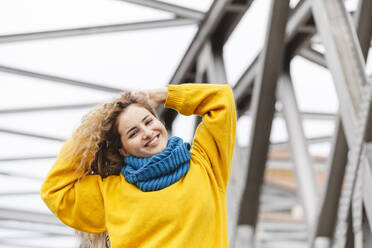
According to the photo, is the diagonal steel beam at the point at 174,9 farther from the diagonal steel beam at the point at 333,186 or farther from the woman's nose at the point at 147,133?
the woman's nose at the point at 147,133

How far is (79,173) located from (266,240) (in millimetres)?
19413

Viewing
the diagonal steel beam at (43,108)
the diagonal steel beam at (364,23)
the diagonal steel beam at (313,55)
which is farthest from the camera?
the diagonal steel beam at (43,108)

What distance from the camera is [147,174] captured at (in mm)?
2129

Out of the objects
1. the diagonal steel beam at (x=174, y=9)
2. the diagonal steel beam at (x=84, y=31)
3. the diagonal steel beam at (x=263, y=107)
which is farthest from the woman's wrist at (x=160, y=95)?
the diagonal steel beam at (x=84, y=31)

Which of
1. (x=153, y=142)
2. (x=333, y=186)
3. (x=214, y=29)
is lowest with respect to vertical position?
(x=153, y=142)

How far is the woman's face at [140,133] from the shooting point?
7.32ft

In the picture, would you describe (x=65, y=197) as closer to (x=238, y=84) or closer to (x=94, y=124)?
(x=94, y=124)

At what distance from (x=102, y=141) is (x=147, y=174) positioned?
33 cm

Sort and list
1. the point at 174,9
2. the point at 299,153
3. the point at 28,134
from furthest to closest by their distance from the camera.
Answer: the point at 28,134 → the point at 174,9 → the point at 299,153

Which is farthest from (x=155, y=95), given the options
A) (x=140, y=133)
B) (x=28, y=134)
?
(x=28, y=134)

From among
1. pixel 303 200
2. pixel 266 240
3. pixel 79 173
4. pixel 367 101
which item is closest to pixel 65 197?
pixel 79 173

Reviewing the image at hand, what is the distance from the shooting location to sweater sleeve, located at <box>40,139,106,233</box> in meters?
2.29

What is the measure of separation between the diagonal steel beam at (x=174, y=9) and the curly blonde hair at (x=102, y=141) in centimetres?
448

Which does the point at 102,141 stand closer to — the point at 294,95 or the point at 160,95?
the point at 160,95
